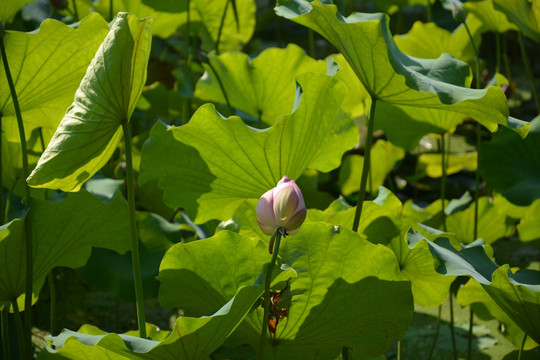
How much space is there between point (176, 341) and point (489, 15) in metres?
1.08

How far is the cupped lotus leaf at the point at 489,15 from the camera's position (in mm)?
1451

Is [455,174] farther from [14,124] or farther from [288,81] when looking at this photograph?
[14,124]

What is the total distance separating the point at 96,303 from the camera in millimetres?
1543

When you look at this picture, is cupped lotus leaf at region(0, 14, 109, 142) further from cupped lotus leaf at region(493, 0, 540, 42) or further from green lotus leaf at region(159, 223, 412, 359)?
cupped lotus leaf at region(493, 0, 540, 42)

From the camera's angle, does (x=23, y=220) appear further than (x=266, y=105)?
No

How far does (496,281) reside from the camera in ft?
2.78

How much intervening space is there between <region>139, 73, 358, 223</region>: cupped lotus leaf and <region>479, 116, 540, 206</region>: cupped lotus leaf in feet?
1.26

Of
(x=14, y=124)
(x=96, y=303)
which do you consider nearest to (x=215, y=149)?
(x=14, y=124)

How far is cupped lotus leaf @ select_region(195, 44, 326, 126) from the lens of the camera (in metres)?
1.43

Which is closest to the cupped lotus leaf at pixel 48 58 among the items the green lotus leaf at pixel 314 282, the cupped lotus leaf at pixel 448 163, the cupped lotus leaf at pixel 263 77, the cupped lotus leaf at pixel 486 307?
the green lotus leaf at pixel 314 282

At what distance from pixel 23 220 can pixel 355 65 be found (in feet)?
1.51

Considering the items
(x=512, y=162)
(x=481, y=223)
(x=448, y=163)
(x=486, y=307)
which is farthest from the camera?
(x=448, y=163)

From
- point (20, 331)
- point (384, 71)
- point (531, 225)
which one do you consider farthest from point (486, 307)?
point (20, 331)

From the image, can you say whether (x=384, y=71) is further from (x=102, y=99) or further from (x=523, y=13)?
(x=523, y=13)
